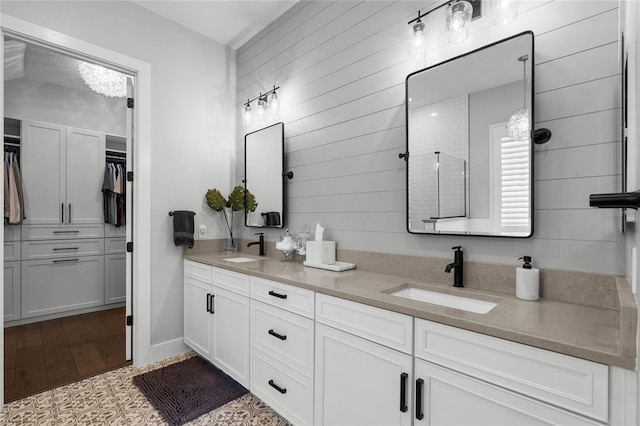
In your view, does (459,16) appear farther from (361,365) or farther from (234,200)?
(234,200)

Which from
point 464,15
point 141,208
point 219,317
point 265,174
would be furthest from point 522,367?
point 141,208

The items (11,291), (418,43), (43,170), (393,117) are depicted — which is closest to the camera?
(418,43)

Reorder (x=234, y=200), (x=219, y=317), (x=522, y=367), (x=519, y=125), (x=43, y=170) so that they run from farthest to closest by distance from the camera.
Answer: (x=43, y=170)
(x=234, y=200)
(x=219, y=317)
(x=519, y=125)
(x=522, y=367)

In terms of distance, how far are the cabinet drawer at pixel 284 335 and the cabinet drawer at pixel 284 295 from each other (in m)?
0.03

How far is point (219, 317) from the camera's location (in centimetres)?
236

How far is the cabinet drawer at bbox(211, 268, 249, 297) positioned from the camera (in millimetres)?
2113

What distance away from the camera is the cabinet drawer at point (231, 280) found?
2.11 metres

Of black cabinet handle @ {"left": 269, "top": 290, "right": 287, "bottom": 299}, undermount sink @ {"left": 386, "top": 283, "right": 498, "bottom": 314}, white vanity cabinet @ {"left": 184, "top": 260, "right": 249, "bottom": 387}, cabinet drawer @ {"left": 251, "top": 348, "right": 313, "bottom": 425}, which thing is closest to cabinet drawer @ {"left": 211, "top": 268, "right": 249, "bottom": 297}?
white vanity cabinet @ {"left": 184, "top": 260, "right": 249, "bottom": 387}

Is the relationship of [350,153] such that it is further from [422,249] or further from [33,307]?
[33,307]

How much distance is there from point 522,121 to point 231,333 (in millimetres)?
2117

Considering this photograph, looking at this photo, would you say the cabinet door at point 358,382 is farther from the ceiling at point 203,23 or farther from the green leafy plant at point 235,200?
the ceiling at point 203,23

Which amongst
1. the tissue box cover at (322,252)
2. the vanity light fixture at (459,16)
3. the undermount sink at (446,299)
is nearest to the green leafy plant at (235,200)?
the tissue box cover at (322,252)

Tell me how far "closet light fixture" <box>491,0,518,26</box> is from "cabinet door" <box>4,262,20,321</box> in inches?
194

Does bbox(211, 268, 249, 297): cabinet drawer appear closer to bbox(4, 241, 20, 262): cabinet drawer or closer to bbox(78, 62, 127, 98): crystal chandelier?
bbox(78, 62, 127, 98): crystal chandelier
